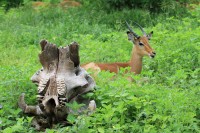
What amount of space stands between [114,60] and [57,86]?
454 cm

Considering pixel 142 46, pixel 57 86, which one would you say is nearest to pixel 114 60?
pixel 142 46

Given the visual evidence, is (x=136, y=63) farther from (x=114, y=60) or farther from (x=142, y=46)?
(x=114, y=60)

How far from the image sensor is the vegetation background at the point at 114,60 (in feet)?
19.2

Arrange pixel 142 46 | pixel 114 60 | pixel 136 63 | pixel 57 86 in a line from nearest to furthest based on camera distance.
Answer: pixel 57 86 < pixel 136 63 < pixel 142 46 < pixel 114 60

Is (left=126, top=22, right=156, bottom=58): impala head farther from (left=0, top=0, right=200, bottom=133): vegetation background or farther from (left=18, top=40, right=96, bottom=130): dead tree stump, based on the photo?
(left=18, top=40, right=96, bottom=130): dead tree stump

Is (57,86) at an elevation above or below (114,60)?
above

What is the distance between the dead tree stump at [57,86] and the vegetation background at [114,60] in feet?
0.46

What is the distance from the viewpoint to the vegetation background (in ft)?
19.2

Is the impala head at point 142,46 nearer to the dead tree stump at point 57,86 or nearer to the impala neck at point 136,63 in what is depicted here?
the impala neck at point 136,63

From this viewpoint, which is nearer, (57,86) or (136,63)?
(57,86)

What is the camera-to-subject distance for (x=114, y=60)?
1059 cm

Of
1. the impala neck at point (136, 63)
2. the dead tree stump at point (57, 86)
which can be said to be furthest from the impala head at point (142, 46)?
the dead tree stump at point (57, 86)

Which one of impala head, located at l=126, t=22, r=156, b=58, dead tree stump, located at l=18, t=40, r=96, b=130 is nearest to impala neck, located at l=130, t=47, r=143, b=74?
impala head, located at l=126, t=22, r=156, b=58

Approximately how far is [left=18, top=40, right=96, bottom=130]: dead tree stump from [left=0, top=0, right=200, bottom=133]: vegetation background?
141 millimetres
